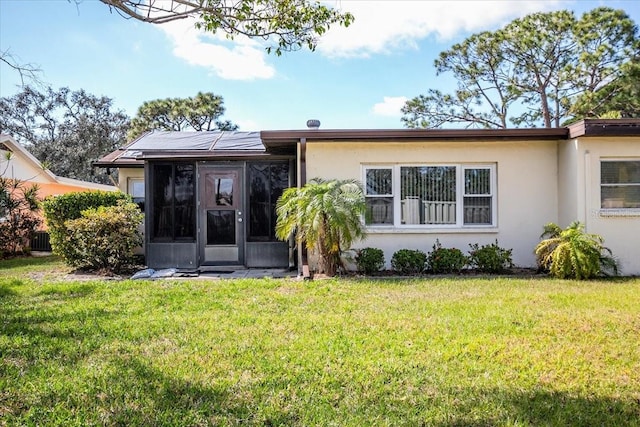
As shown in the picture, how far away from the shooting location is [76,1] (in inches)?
200

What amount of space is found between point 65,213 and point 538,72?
22764 mm

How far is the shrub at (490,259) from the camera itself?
29.9ft

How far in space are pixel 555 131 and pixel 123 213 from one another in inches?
381

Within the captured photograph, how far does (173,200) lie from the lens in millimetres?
10766

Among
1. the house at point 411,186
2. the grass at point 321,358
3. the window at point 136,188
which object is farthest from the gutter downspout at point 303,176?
the window at point 136,188

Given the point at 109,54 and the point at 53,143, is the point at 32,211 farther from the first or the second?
the point at 53,143

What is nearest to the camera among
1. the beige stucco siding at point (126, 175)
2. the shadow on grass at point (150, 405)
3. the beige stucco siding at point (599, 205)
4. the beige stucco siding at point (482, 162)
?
the shadow on grass at point (150, 405)

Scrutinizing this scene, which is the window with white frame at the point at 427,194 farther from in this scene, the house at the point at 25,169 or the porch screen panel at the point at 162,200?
the house at the point at 25,169

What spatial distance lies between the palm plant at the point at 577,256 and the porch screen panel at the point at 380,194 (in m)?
3.23

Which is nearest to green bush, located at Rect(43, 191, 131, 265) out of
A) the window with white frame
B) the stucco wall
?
the window with white frame

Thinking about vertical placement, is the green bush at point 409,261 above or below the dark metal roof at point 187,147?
below

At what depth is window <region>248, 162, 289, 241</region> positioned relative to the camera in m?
10.6

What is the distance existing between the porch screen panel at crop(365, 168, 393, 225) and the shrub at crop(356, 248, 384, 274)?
2.92 ft

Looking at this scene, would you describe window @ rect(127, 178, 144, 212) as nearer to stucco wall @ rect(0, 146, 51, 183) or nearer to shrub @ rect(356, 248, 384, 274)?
stucco wall @ rect(0, 146, 51, 183)
